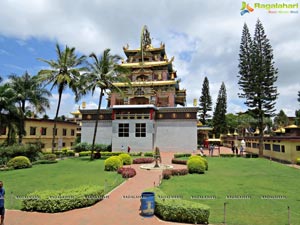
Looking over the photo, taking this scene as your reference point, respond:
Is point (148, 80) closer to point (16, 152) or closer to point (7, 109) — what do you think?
point (7, 109)

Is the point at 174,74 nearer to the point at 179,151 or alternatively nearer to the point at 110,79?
the point at 179,151

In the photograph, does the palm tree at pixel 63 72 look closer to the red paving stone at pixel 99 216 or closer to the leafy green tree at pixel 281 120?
the red paving stone at pixel 99 216

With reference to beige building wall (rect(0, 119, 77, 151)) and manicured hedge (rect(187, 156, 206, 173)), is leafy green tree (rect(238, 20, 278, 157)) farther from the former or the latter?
beige building wall (rect(0, 119, 77, 151))

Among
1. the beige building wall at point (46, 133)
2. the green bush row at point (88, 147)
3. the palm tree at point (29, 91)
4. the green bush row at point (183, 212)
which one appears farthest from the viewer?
the beige building wall at point (46, 133)

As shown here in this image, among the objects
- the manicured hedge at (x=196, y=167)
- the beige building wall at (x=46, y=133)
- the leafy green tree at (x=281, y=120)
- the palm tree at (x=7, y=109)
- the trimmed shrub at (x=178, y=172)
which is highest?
the leafy green tree at (x=281, y=120)

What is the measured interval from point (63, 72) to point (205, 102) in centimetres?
4073

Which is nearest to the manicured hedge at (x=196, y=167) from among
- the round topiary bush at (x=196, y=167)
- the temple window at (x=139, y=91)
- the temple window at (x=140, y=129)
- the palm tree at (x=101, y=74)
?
the round topiary bush at (x=196, y=167)

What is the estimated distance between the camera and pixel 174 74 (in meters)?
45.3

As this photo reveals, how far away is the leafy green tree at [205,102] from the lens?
5941 centimetres

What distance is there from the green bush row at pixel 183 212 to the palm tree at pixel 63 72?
75.7 ft

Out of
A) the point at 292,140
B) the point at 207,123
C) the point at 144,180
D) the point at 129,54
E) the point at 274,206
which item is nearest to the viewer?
the point at 274,206

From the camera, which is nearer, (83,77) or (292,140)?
(292,140)

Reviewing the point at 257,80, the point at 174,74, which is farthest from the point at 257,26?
the point at 174,74

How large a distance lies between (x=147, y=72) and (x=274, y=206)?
3383cm
